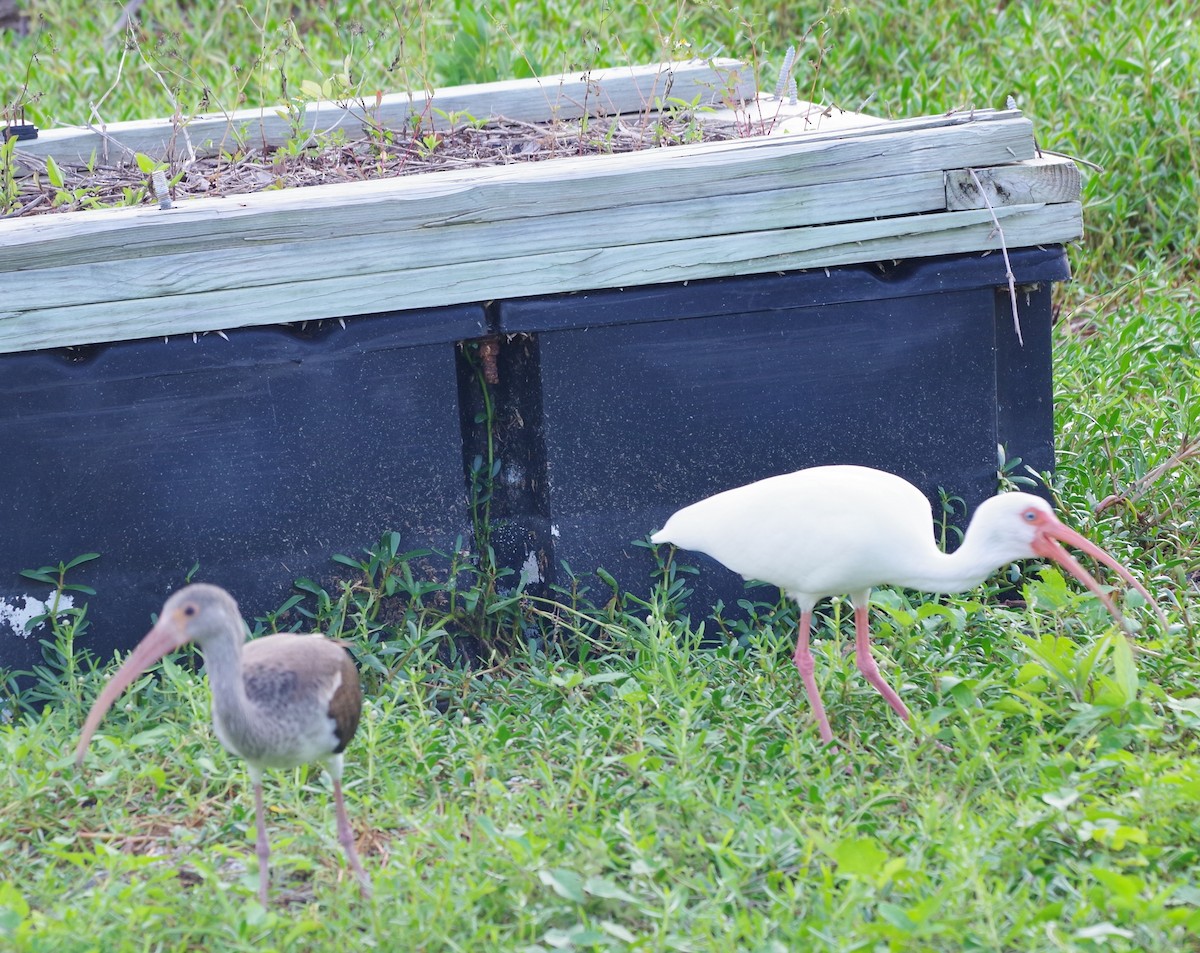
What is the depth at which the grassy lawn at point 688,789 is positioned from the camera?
2648 mm

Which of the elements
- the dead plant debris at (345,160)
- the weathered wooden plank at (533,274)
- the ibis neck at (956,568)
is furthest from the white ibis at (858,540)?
the dead plant debris at (345,160)

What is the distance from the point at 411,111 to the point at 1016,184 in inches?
93.4

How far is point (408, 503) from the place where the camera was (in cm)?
385

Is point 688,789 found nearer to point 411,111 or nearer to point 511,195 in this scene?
point 511,195

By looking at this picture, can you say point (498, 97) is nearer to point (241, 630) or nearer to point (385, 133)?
point (385, 133)

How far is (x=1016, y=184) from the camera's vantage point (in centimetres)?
386

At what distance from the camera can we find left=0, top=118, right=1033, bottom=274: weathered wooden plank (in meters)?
3.48

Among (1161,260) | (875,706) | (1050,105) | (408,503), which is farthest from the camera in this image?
(1050,105)

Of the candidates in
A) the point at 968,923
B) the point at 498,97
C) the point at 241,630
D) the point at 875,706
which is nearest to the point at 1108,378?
the point at 875,706

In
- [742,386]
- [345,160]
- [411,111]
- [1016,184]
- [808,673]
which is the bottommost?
[808,673]

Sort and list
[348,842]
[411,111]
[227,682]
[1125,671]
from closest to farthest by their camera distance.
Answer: [227,682] < [348,842] < [1125,671] < [411,111]

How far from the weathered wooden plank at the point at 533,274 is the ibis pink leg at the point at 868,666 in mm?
1024

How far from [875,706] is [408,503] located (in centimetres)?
142

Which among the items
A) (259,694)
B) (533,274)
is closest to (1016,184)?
(533,274)
